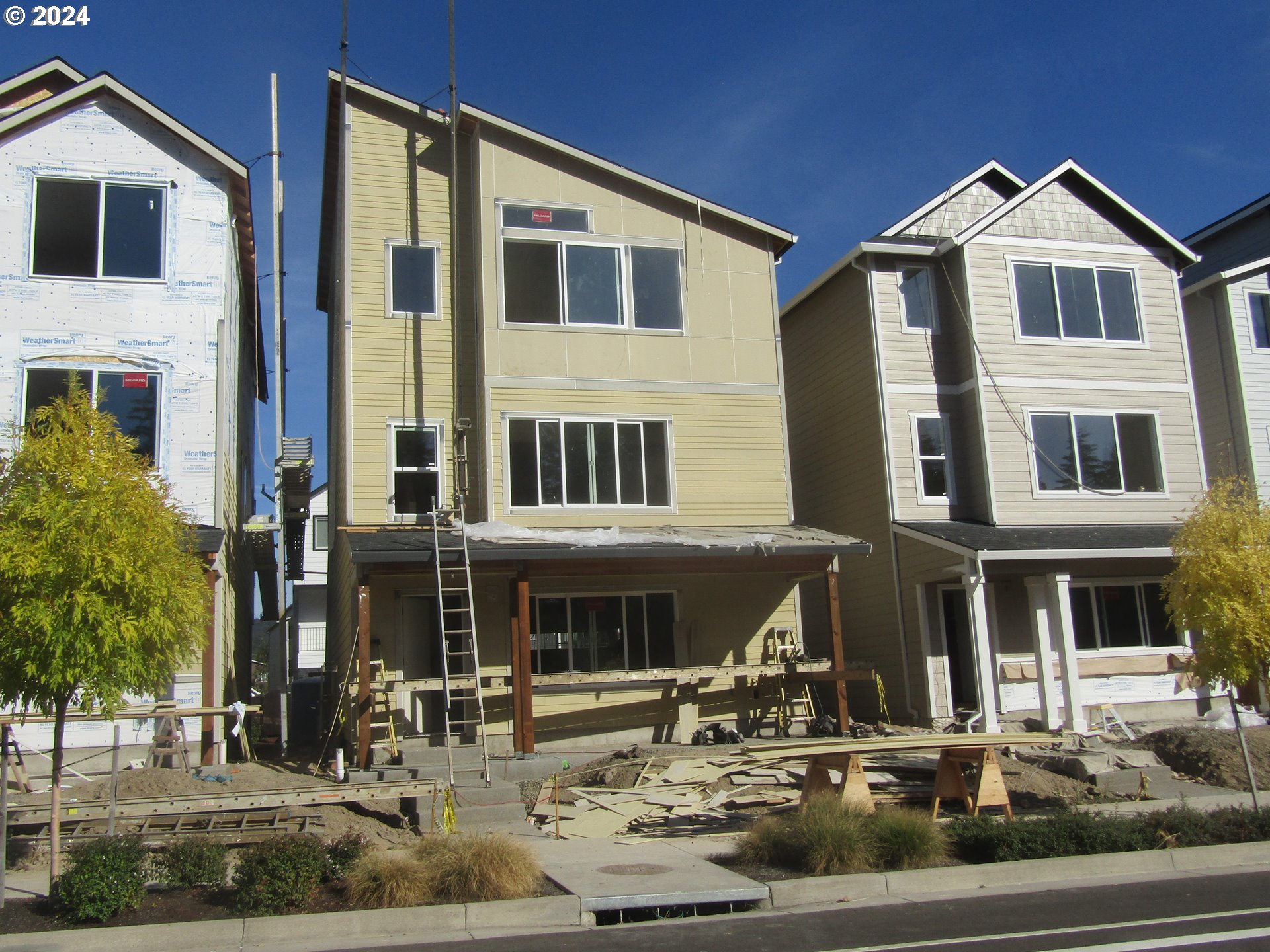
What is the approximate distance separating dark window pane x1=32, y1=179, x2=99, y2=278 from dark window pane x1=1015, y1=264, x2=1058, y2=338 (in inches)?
637

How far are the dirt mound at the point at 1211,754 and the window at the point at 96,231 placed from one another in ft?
55.3

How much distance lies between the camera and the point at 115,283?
55.9ft

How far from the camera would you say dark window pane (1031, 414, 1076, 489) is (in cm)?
2044

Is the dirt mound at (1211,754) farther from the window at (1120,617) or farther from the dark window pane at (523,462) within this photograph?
the dark window pane at (523,462)

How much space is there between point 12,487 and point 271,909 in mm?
4414

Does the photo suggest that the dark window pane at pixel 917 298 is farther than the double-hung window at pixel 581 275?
Yes

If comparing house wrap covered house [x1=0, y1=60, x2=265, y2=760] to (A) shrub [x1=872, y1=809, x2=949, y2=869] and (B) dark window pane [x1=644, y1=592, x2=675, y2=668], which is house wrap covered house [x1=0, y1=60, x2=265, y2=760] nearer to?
(B) dark window pane [x1=644, y1=592, x2=675, y2=668]

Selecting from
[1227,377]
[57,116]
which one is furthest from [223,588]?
[1227,377]

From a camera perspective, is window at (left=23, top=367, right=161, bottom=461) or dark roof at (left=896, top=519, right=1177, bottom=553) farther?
dark roof at (left=896, top=519, right=1177, bottom=553)

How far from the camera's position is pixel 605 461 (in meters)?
18.6

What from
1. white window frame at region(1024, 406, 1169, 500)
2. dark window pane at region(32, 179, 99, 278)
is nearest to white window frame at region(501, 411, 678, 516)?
white window frame at region(1024, 406, 1169, 500)

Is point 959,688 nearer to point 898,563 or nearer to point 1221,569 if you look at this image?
point 898,563

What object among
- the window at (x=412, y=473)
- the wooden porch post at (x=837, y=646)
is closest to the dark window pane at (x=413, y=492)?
the window at (x=412, y=473)

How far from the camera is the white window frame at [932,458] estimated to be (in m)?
20.5
